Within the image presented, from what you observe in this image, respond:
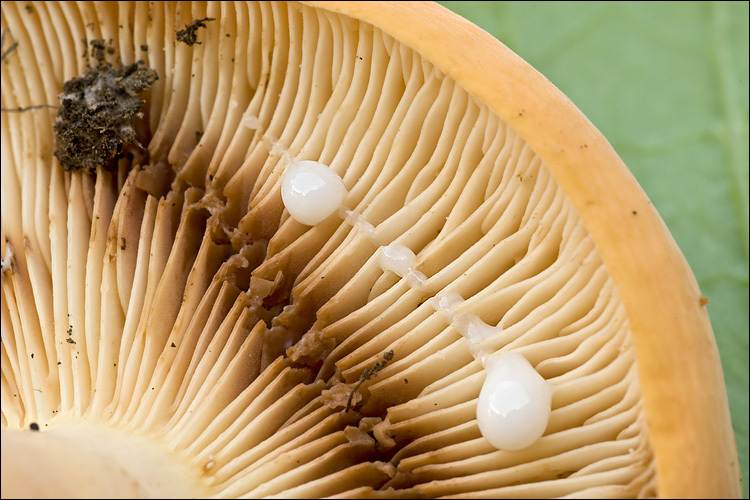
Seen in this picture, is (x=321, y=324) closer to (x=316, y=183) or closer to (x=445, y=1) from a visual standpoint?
(x=316, y=183)

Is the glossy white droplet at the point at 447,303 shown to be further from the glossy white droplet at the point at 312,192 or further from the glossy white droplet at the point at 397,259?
the glossy white droplet at the point at 312,192

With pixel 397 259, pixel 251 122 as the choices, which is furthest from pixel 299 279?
pixel 251 122

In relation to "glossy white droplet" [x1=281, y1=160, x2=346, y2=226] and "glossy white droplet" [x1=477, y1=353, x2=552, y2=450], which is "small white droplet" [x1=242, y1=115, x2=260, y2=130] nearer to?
"glossy white droplet" [x1=281, y1=160, x2=346, y2=226]

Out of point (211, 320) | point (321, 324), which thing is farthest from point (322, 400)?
point (211, 320)

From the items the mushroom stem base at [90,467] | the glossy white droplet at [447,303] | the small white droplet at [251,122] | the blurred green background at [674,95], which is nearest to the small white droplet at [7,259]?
the mushroom stem base at [90,467]

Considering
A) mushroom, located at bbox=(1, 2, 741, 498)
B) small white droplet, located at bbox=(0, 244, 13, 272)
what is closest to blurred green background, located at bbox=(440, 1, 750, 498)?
mushroom, located at bbox=(1, 2, 741, 498)

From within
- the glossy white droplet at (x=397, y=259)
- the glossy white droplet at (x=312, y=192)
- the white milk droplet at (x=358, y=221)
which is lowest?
the glossy white droplet at (x=397, y=259)
